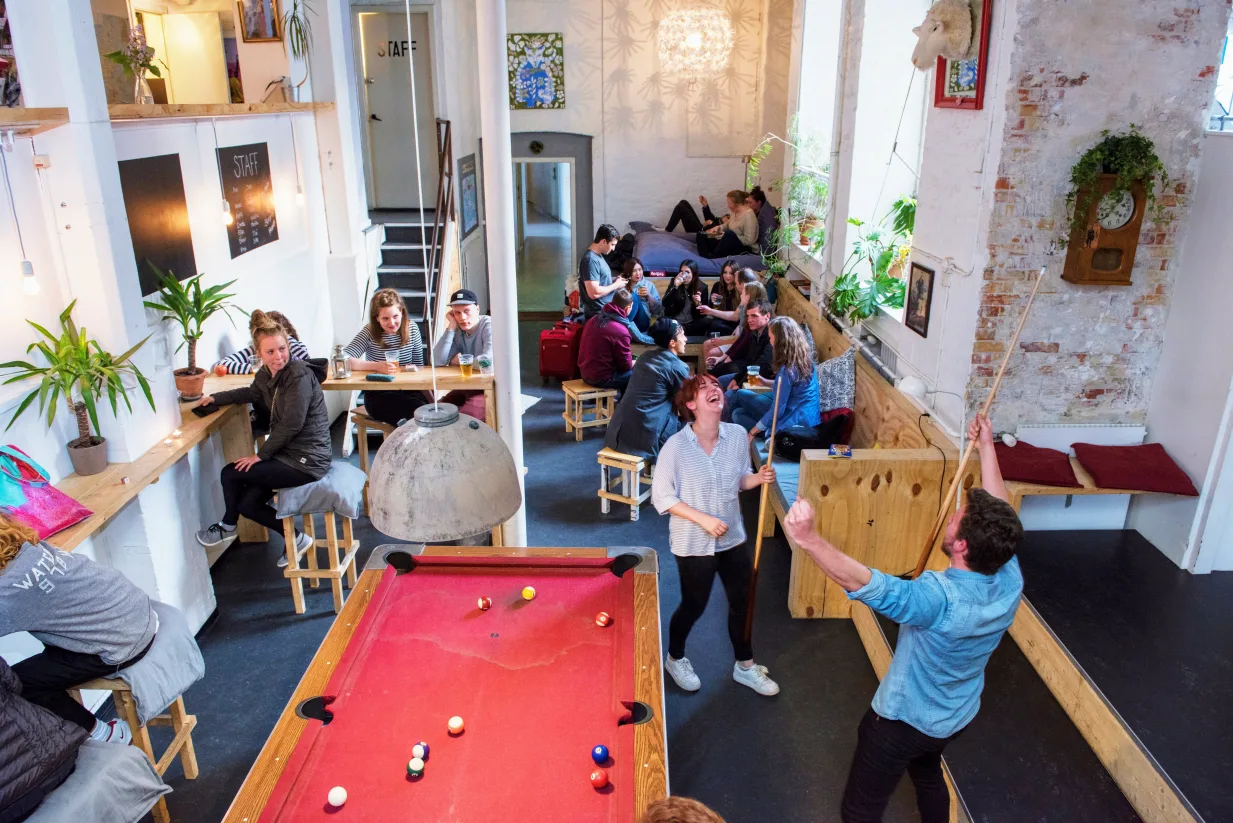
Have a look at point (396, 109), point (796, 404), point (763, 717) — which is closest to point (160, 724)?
point (763, 717)

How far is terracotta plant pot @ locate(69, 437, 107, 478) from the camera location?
4238 millimetres

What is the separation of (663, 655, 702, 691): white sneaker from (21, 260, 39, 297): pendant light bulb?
336 centimetres

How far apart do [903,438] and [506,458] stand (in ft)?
10.7

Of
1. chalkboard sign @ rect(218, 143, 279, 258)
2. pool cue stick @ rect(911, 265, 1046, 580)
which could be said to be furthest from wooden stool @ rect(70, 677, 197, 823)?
chalkboard sign @ rect(218, 143, 279, 258)

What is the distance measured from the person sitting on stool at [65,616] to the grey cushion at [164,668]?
0.15ft

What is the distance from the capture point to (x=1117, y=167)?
418cm

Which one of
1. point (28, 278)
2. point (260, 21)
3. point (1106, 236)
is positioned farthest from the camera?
point (260, 21)

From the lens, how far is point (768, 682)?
4332mm

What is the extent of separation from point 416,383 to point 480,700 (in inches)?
105

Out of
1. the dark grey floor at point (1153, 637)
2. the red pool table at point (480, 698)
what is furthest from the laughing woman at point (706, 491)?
the dark grey floor at point (1153, 637)

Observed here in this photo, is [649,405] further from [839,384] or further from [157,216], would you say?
[157,216]

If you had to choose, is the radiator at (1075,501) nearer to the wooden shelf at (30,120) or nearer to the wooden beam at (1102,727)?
the wooden beam at (1102,727)

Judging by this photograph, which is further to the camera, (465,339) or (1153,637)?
(465,339)

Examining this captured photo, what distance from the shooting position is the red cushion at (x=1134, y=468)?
14.3 ft
